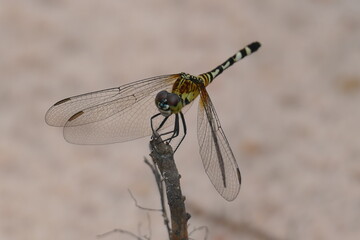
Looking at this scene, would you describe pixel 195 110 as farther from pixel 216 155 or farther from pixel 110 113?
pixel 216 155

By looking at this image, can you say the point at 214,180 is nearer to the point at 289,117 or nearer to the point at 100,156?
the point at 100,156

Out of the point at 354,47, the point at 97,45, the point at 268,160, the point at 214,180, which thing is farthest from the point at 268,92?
the point at 214,180

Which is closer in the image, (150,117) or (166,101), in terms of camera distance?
(166,101)

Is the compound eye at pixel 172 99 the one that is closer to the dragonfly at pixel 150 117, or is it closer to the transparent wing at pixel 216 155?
the dragonfly at pixel 150 117

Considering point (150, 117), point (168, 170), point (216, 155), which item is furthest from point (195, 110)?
point (168, 170)

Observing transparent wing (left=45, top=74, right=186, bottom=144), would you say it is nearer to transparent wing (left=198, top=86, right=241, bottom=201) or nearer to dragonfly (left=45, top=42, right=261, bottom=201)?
dragonfly (left=45, top=42, right=261, bottom=201)

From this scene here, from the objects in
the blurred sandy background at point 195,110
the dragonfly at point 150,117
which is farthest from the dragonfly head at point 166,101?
the blurred sandy background at point 195,110

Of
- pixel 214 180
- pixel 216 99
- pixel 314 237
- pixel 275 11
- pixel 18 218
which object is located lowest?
pixel 214 180

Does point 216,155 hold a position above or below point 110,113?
below
